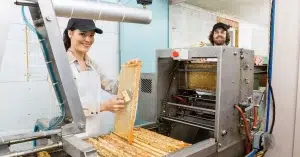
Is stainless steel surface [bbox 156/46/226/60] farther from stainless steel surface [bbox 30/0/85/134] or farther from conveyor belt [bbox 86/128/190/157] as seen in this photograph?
stainless steel surface [bbox 30/0/85/134]

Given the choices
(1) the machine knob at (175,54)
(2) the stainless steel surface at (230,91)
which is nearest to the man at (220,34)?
(2) the stainless steel surface at (230,91)

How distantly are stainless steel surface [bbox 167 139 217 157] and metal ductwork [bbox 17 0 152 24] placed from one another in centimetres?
76

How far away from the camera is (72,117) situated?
88 centimetres

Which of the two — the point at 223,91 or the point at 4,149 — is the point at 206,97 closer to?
the point at 223,91

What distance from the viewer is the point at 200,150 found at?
130 cm

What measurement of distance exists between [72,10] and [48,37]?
197 mm

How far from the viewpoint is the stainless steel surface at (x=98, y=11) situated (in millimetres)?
961

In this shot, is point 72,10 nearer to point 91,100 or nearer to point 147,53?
point 91,100

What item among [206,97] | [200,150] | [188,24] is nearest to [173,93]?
[206,97]

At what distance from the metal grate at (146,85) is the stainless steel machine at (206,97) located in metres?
0.18

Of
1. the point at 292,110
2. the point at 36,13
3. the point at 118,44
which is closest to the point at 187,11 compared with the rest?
the point at 118,44

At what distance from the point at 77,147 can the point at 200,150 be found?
780mm

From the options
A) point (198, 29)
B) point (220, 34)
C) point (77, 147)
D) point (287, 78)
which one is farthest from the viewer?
point (198, 29)

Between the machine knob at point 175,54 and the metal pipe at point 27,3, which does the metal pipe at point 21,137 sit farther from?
the machine knob at point 175,54
